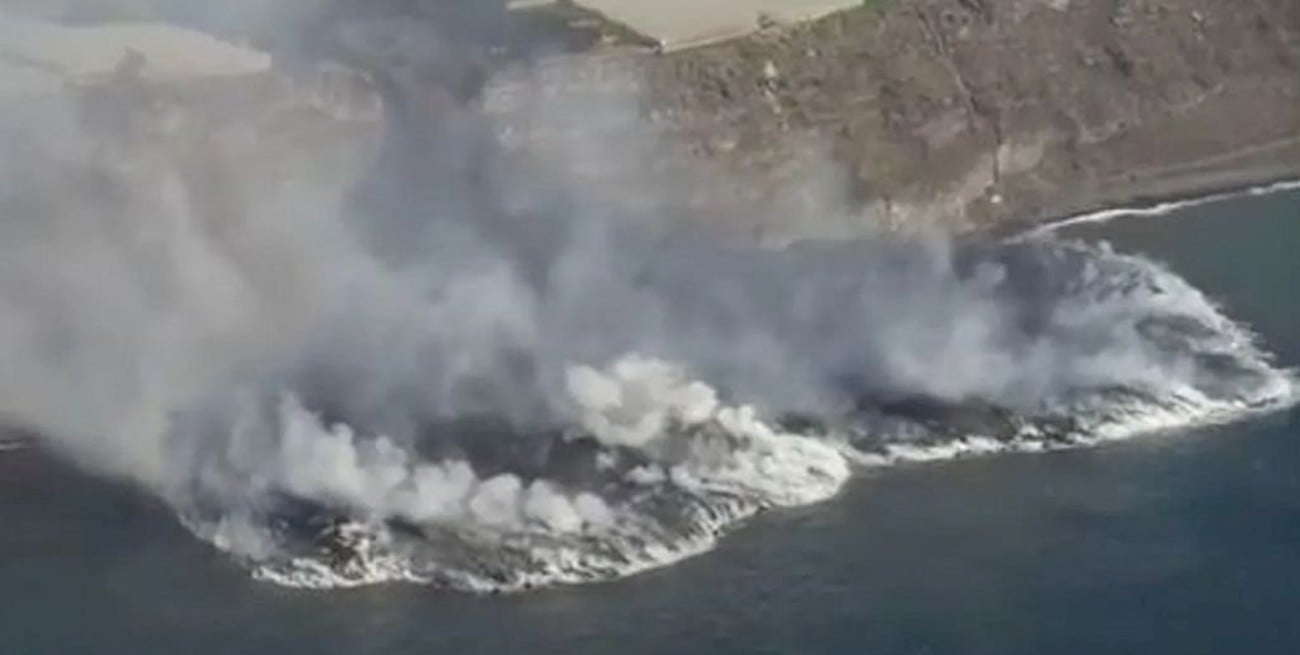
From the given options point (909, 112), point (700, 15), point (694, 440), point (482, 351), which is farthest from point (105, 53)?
point (909, 112)

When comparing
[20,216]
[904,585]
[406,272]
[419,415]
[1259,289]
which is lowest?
[904,585]

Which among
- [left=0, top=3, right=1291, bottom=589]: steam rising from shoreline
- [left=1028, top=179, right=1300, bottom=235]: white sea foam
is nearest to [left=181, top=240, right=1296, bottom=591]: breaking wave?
[left=0, top=3, right=1291, bottom=589]: steam rising from shoreline

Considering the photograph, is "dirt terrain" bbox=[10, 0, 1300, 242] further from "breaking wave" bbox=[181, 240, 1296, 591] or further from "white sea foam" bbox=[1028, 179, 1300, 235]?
"breaking wave" bbox=[181, 240, 1296, 591]

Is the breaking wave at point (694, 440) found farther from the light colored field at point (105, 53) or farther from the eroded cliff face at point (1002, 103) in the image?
the light colored field at point (105, 53)

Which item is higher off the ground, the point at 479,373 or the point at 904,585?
the point at 479,373

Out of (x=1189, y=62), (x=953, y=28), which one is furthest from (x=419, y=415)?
(x=1189, y=62)

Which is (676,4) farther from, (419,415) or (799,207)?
(419,415)
